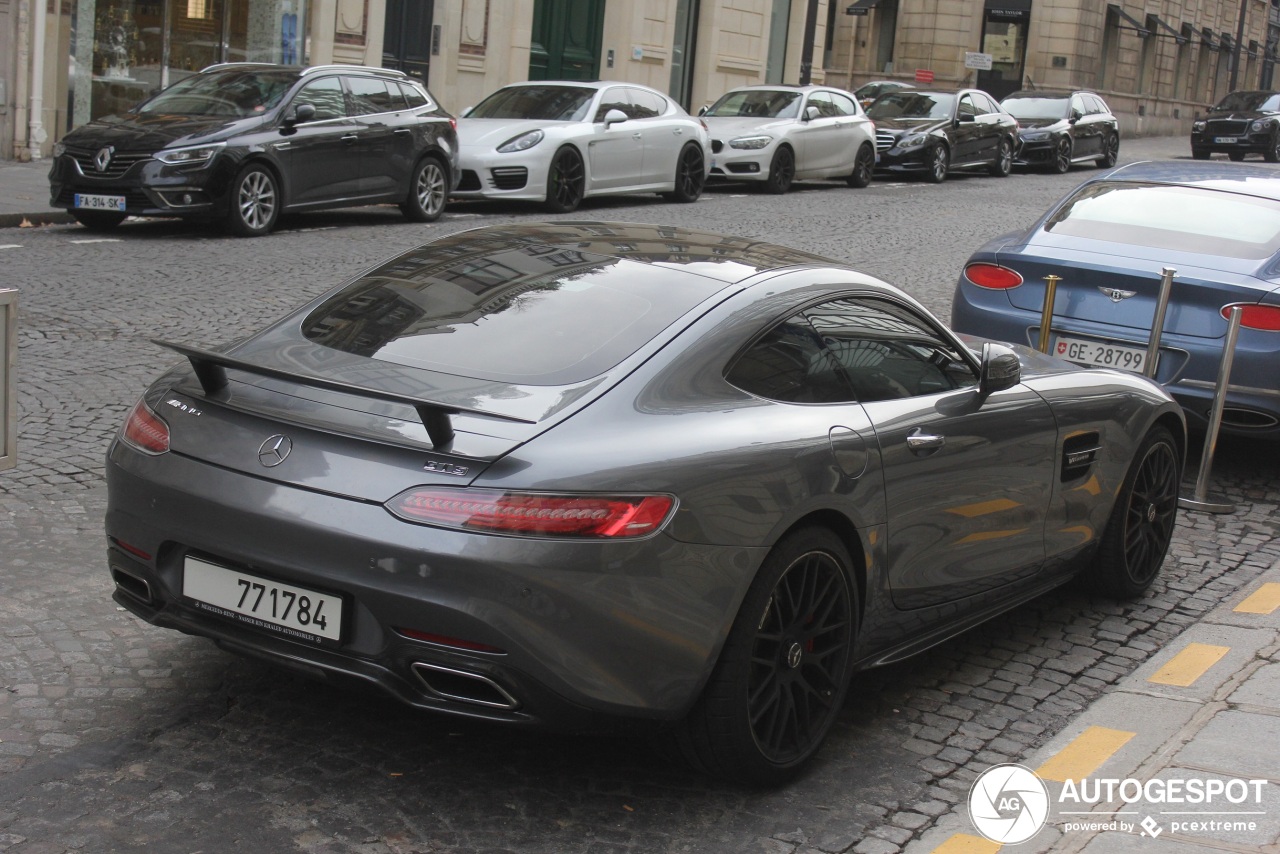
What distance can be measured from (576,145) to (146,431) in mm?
13852

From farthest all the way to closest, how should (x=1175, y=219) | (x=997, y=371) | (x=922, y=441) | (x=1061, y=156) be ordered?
(x=1061, y=156) < (x=1175, y=219) < (x=997, y=371) < (x=922, y=441)

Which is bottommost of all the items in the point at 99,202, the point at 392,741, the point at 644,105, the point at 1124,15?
the point at 392,741

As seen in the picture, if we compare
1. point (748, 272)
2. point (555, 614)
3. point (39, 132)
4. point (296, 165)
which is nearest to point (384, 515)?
point (555, 614)

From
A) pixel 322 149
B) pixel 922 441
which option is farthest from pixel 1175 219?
pixel 322 149

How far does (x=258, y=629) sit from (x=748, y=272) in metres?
1.69

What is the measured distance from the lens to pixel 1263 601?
20.0 ft

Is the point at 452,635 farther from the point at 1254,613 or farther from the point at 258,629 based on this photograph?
the point at 1254,613

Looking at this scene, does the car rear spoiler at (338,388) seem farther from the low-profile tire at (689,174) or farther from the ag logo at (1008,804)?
the low-profile tire at (689,174)

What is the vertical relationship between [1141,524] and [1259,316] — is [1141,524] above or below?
below

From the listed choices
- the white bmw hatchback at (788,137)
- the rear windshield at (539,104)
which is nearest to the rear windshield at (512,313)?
the rear windshield at (539,104)

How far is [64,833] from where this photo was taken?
3592 millimetres

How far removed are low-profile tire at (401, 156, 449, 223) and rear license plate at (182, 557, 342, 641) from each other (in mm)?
12512

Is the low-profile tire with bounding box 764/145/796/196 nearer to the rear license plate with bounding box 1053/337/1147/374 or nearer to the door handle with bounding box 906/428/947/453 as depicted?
the rear license plate with bounding box 1053/337/1147/374

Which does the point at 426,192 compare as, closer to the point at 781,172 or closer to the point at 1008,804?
the point at 781,172
